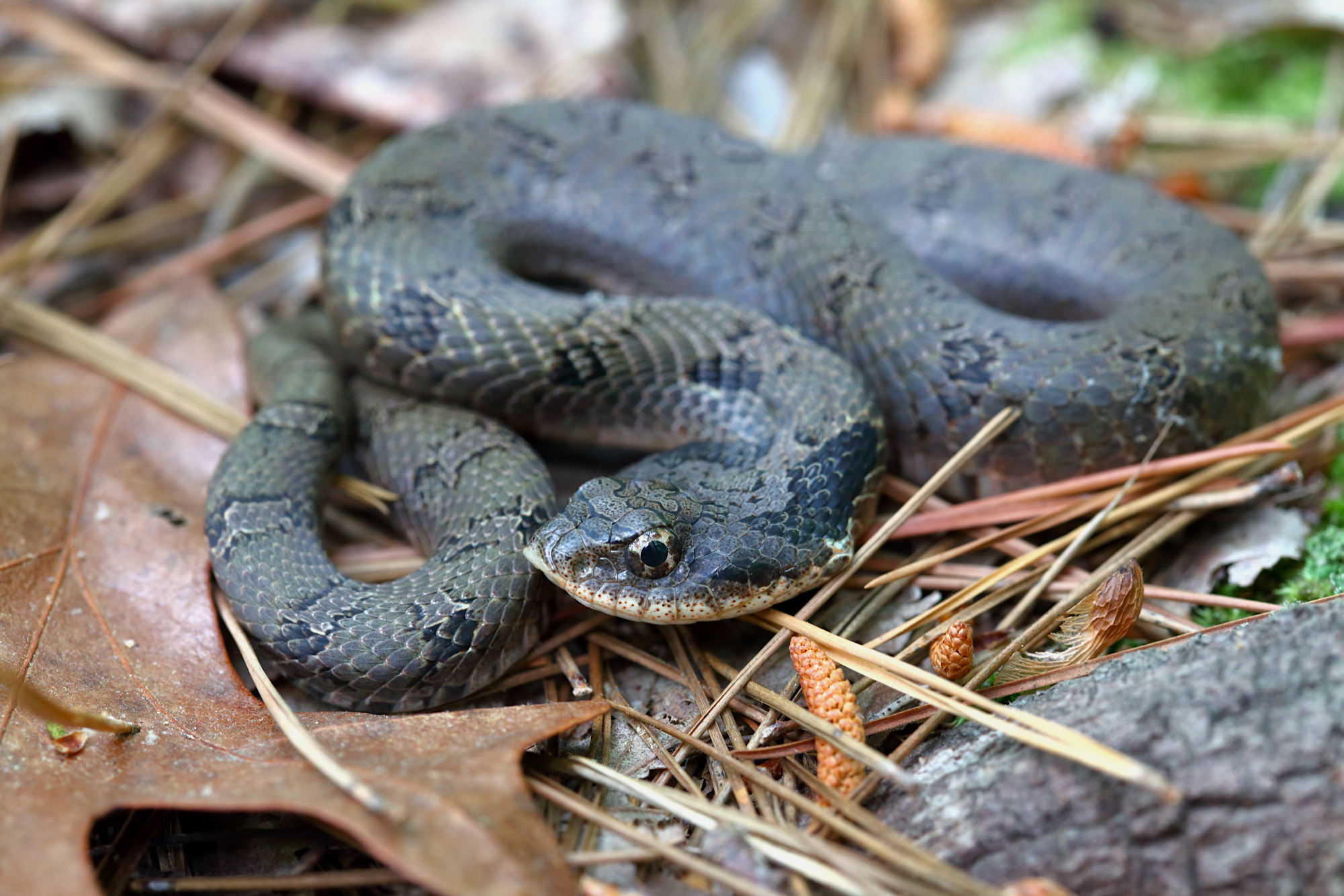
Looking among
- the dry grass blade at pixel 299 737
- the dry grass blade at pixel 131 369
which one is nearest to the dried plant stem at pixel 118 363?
the dry grass blade at pixel 131 369

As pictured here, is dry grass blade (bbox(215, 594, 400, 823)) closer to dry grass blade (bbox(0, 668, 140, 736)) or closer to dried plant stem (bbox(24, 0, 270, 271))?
dry grass blade (bbox(0, 668, 140, 736))

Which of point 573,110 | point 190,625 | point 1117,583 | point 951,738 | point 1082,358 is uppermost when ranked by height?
point 573,110

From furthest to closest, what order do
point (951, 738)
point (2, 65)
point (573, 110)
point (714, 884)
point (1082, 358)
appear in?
point (2, 65) → point (573, 110) → point (1082, 358) → point (951, 738) → point (714, 884)

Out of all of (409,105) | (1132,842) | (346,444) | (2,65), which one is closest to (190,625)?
(346,444)

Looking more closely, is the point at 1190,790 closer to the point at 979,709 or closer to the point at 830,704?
the point at 979,709

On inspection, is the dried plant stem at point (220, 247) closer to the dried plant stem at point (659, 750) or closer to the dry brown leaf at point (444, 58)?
the dry brown leaf at point (444, 58)

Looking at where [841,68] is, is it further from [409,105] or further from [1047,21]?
[409,105]
